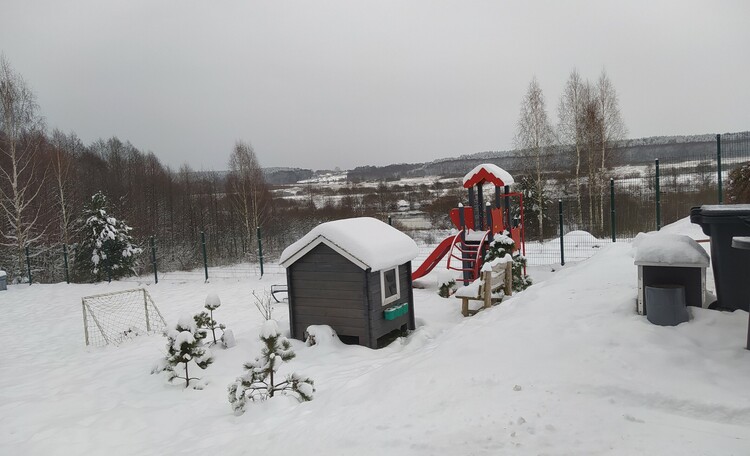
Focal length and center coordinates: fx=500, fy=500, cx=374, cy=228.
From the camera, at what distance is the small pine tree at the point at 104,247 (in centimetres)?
2136

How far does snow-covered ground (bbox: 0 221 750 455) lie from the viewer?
3094mm

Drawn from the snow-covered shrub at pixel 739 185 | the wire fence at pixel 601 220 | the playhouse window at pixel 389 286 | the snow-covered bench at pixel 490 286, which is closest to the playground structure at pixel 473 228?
the wire fence at pixel 601 220

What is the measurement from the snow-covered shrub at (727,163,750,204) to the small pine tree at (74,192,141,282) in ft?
70.7

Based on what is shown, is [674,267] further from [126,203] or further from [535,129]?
[126,203]

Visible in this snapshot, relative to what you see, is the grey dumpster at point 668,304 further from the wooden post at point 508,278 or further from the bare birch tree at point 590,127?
the bare birch tree at point 590,127

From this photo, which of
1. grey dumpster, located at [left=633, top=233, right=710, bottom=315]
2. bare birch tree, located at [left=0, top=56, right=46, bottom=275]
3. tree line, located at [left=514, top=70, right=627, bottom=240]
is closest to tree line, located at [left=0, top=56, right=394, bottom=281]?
bare birch tree, located at [left=0, top=56, right=46, bottom=275]

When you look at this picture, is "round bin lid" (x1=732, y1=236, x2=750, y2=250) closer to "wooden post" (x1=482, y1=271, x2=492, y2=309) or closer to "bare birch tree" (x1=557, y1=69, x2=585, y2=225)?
"wooden post" (x1=482, y1=271, x2=492, y2=309)

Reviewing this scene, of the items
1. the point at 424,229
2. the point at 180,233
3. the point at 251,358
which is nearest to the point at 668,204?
the point at 424,229

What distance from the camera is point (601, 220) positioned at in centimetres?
2231

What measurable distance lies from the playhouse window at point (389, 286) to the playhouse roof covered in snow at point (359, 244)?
0.23m

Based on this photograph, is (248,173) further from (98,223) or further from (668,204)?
(668,204)

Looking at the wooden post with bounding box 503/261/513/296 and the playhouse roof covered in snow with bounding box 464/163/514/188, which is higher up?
the playhouse roof covered in snow with bounding box 464/163/514/188

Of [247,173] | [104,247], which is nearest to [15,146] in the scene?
[104,247]

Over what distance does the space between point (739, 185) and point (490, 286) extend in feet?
24.4
